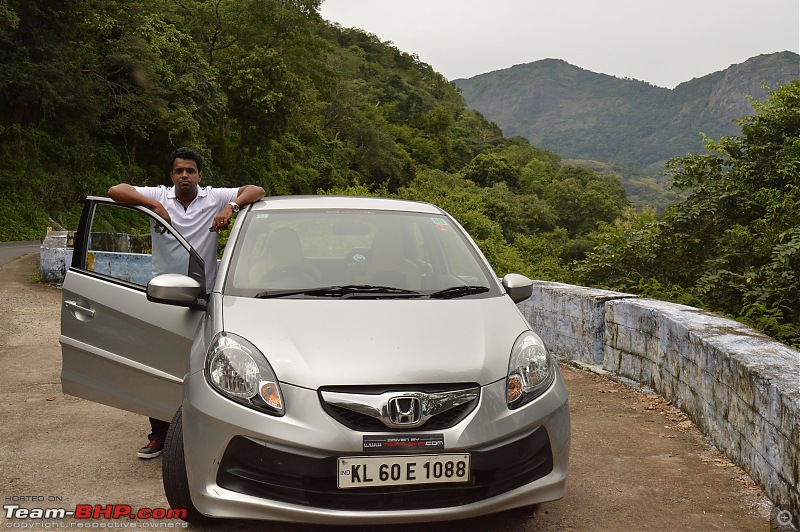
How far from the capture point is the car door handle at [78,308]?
15.5 ft

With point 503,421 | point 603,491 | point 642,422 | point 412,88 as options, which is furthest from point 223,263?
point 412,88

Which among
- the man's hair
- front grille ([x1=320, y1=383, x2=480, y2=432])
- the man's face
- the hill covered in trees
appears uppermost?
the hill covered in trees

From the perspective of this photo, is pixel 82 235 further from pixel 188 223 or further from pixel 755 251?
pixel 755 251

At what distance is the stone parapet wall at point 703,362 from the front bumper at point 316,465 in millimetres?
1474

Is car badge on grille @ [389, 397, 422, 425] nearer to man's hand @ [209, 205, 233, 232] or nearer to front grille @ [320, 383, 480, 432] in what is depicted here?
front grille @ [320, 383, 480, 432]

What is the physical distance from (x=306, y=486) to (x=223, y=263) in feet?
4.65

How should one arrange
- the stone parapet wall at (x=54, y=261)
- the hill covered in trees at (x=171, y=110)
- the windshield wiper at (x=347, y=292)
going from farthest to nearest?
the hill covered in trees at (x=171, y=110) → the stone parapet wall at (x=54, y=261) → the windshield wiper at (x=347, y=292)

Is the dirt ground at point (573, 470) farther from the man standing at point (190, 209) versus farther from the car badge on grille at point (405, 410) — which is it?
the car badge on grille at point (405, 410)

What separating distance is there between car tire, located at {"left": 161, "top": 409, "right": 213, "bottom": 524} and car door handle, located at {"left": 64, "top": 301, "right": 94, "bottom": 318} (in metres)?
1.23

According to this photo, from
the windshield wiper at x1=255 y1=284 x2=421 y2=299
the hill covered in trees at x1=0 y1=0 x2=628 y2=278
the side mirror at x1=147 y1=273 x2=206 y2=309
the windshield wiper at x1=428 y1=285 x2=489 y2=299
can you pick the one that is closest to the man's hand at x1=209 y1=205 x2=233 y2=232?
the side mirror at x1=147 y1=273 x2=206 y2=309

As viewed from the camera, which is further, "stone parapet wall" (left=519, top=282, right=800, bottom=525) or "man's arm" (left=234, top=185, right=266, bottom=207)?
"man's arm" (left=234, top=185, right=266, bottom=207)

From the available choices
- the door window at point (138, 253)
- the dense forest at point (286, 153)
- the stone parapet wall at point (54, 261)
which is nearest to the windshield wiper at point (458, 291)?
the door window at point (138, 253)

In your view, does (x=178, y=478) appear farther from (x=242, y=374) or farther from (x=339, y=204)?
(x=339, y=204)

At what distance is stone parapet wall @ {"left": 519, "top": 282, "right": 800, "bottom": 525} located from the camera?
4215mm
